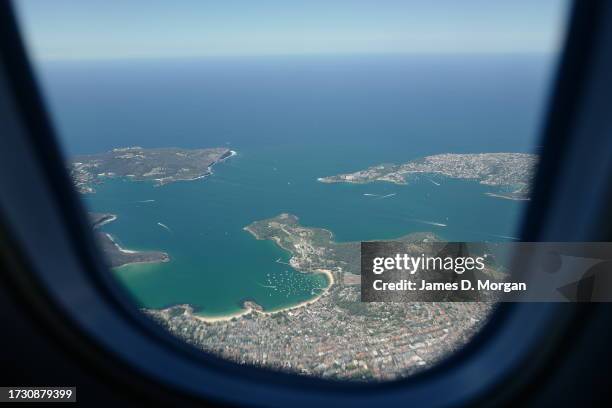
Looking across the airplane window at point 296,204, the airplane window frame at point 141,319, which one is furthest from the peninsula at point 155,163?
the airplane window frame at point 141,319

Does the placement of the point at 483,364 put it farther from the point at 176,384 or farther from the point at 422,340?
the point at 176,384

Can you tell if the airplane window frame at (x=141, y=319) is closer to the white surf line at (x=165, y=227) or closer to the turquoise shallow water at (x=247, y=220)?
the turquoise shallow water at (x=247, y=220)

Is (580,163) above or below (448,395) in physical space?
above

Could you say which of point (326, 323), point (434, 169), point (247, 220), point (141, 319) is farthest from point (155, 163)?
point (141, 319)

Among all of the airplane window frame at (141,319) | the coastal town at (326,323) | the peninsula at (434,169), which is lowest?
the peninsula at (434,169)

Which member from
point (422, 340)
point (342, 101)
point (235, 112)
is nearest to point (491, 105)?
point (342, 101)

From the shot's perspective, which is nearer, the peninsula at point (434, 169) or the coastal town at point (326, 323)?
the coastal town at point (326, 323)
